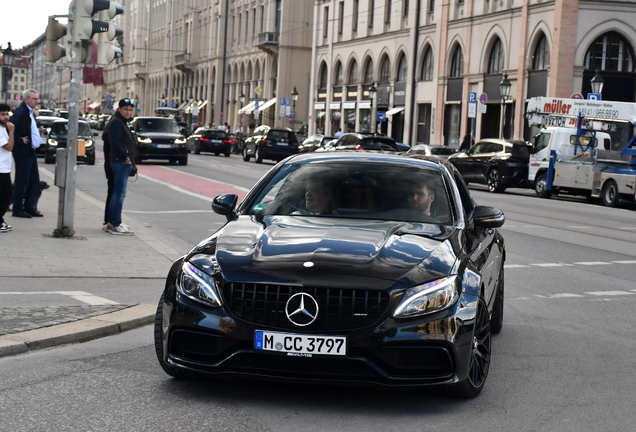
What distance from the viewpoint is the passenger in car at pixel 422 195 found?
273 inches

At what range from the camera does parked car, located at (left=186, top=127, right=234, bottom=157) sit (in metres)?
58.2

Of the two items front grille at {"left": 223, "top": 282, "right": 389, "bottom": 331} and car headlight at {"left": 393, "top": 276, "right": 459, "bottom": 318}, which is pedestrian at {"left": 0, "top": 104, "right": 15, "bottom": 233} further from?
car headlight at {"left": 393, "top": 276, "right": 459, "bottom": 318}

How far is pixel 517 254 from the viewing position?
14.2 m

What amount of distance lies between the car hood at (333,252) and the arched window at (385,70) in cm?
5807

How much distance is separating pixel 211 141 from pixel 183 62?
165 feet

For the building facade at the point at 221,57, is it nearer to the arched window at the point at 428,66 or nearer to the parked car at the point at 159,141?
the arched window at the point at 428,66

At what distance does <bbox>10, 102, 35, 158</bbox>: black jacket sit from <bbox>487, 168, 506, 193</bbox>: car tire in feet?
69.8

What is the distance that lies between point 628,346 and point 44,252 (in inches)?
273

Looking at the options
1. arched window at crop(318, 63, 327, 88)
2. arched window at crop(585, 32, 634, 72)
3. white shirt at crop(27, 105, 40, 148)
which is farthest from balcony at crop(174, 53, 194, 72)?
white shirt at crop(27, 105, 40, 148)

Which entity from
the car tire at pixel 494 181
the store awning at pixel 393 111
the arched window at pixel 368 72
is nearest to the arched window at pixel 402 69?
the store awning at pixel 393 111

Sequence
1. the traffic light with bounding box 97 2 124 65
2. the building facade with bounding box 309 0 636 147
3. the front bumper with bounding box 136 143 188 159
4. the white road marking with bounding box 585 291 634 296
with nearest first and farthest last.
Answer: the white road marking with bounding box 585 291 634 296
the traffic light with bounding box 97 2 124 65
the front bumper with bounding box 136 143 188 159
the building facade with bounding box 309 0 636 147

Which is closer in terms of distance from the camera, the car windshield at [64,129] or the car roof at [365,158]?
the car roof at [365,158]

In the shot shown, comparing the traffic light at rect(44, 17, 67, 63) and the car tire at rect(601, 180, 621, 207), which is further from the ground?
the traffic light at rect(44, 17, 67, 63)

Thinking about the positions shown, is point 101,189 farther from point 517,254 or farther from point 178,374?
point 178,374
